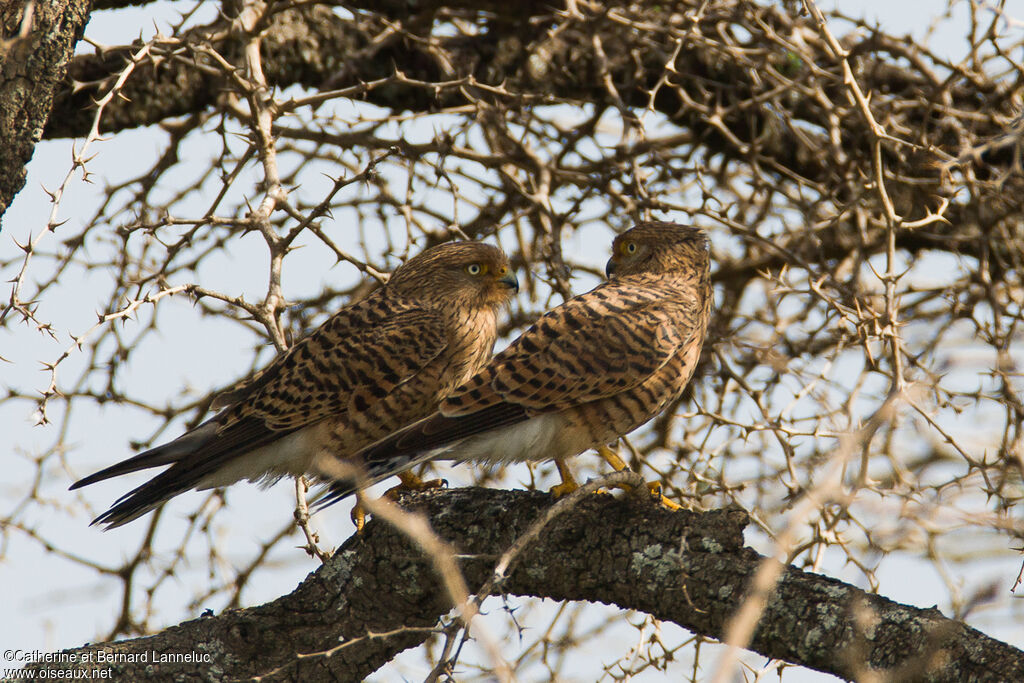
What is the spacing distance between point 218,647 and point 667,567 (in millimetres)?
1307

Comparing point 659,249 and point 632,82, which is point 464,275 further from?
point 632,82

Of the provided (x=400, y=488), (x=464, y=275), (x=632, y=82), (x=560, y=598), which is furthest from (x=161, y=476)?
(x=632, y=82)

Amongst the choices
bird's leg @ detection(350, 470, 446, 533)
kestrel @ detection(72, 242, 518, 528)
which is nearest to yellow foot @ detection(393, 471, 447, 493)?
bird's leg @ detection(350, 470, 446, 533)

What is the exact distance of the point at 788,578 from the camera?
8.70 ft

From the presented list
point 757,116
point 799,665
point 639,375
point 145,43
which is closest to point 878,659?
point 799,665

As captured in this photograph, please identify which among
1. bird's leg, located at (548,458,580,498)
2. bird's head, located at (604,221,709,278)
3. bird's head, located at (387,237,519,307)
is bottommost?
bird's leg, located at (548,458,580,498)

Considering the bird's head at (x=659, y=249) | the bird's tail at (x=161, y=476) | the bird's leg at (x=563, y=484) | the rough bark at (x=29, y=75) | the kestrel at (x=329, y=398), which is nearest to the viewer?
the rough bark at (x=29, y=75)

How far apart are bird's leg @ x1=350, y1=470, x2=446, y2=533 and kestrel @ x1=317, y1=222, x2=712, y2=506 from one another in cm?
24

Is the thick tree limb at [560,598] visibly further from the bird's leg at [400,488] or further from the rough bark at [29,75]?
the rough bark at [29,75]

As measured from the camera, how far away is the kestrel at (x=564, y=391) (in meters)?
3.62

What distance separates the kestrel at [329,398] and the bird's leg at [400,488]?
223 millimetres

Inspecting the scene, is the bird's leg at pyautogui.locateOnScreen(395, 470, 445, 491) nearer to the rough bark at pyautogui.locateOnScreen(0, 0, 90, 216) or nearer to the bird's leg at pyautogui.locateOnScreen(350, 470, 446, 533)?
the bird's leg at pyautogui.locateOnScreen(350, 470, 446, 533)

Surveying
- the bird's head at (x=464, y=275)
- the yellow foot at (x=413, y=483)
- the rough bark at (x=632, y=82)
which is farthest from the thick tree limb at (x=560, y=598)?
the rough bark at (x=632, y=82)

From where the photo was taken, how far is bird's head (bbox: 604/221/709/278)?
439 cm
